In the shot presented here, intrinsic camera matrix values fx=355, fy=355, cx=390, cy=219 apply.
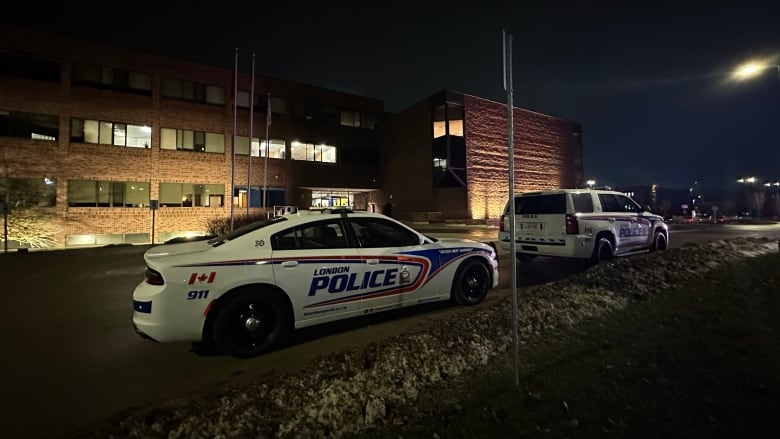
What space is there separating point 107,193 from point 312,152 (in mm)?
14323

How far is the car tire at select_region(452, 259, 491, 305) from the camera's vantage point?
5445mm

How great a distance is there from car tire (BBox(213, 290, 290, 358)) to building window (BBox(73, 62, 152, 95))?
25.8 m

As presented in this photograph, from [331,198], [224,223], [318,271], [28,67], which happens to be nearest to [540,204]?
[318,271]

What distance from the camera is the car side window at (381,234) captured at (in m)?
4.78

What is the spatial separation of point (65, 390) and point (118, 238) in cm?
2303

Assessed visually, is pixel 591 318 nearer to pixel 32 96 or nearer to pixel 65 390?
pixel 65 390

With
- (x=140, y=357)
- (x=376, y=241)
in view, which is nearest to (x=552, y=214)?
(x=376, y=241)

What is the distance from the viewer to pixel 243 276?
12.5 feet

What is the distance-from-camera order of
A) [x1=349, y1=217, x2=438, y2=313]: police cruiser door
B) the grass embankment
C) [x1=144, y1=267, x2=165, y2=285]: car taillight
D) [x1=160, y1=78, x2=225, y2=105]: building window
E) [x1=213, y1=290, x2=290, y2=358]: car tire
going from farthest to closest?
[x1=160, y1=78, x2=225, y2=105]: building window, [x1=349, y1=217, x2=438, y2=313]: police cruiser door, [x1=213, y1=290, x2=290, y2=358]: car tire, [x1=144, y1=267, x2=165, y2=285]: car taillight, the grass embankment

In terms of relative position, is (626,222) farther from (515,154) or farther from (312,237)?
(515,154)

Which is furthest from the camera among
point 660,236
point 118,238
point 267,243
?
point 118,238

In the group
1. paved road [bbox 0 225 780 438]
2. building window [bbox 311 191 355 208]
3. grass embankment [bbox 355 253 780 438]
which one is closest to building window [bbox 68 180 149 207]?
building window [bbox 311 191 355 208]

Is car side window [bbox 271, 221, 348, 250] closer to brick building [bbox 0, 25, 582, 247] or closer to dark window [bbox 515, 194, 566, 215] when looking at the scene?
dark window [bbox 515, 194, 566, 215]

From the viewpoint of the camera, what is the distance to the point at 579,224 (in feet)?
25.8
